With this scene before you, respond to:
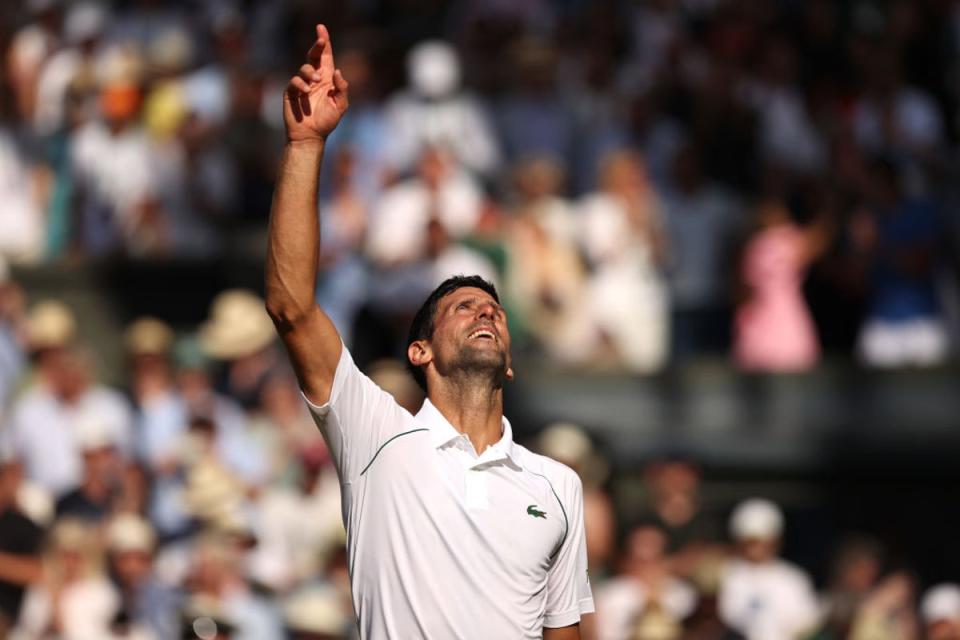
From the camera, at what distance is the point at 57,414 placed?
12.5 meters

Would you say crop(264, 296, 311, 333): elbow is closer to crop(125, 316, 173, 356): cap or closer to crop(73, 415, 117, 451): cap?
crop(73, 415, 117, 451): cap

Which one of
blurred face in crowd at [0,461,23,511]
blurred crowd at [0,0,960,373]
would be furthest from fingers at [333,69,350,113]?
blurred face in crowd at [0,461,23,511]

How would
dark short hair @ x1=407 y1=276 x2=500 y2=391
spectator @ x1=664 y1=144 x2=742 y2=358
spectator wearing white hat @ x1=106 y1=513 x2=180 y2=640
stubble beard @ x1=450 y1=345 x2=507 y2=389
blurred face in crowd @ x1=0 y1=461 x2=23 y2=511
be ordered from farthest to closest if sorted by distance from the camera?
spectator @ x1=664 y1=144 x2=742 y2=358 → blurred face in crowd @ x1=0 y1=461 x2=23 y2=511 → spectator wearing white hat @ x1=106 y1=513 x2=180 y2=640 → dark short hair @ x1=407 y1=276 x2=500 y2=391 → stubble beard @ x1=450 y1=345 x2=507 y2=389

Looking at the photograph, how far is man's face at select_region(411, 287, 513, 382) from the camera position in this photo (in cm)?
572

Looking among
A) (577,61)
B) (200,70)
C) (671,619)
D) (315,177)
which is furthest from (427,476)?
(200,70)

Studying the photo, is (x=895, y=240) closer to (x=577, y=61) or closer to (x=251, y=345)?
(x=577, y=61)

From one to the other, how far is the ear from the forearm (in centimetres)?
51

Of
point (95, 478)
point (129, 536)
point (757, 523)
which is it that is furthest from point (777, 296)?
point (95, 478)

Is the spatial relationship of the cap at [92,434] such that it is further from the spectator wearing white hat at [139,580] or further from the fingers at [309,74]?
the fingers at [309,74]

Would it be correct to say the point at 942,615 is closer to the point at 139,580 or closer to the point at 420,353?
the point at 139,580

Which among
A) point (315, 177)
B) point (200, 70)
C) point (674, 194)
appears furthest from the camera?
point (200, 70)

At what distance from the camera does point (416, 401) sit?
1069cm

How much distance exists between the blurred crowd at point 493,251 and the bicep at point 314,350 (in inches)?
164

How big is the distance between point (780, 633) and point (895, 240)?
2.83m
